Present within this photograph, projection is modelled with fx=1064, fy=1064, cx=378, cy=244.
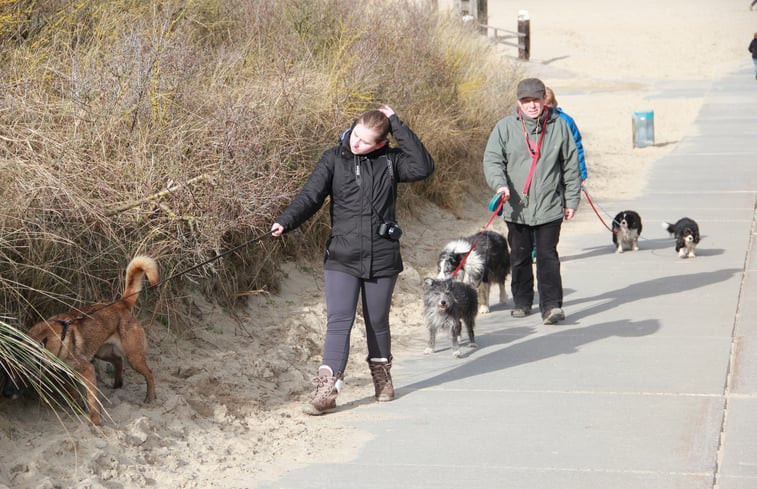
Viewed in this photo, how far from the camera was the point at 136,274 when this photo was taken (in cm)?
636

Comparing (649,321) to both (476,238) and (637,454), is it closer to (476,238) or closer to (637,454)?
(476,238)

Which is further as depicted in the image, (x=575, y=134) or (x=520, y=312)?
(x=575, y=134)

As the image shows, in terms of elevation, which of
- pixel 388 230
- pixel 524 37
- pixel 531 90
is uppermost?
pixel 524 37

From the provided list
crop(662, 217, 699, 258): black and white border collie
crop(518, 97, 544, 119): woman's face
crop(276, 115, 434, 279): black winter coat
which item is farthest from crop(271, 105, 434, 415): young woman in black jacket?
crop(662, 217, 699, 258): black and white border collie

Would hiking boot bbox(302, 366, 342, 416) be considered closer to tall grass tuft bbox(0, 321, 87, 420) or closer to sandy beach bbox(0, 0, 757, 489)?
sandy beach bbox(0, 0, 757, 489)

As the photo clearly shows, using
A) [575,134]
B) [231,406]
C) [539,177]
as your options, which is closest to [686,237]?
[575,134]

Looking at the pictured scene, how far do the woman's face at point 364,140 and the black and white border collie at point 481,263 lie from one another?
257 centimetres

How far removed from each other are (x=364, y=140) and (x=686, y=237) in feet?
18.8

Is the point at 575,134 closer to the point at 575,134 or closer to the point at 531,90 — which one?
the point at 575,134

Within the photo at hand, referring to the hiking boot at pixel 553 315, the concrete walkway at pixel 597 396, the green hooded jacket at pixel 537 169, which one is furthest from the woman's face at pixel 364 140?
the hiking boot at pixel 553 315

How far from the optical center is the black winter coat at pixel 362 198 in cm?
661

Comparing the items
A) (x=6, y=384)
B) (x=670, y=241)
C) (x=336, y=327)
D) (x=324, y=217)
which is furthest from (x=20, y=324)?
(x=670, y=241)

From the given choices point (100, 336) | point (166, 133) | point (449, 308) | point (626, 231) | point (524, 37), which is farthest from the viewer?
point (524, 37)

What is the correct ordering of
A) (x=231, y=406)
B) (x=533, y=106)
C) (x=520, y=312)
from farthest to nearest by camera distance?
(x=520, y=312) < (x=533, y=106) < (x=231, y=406)
